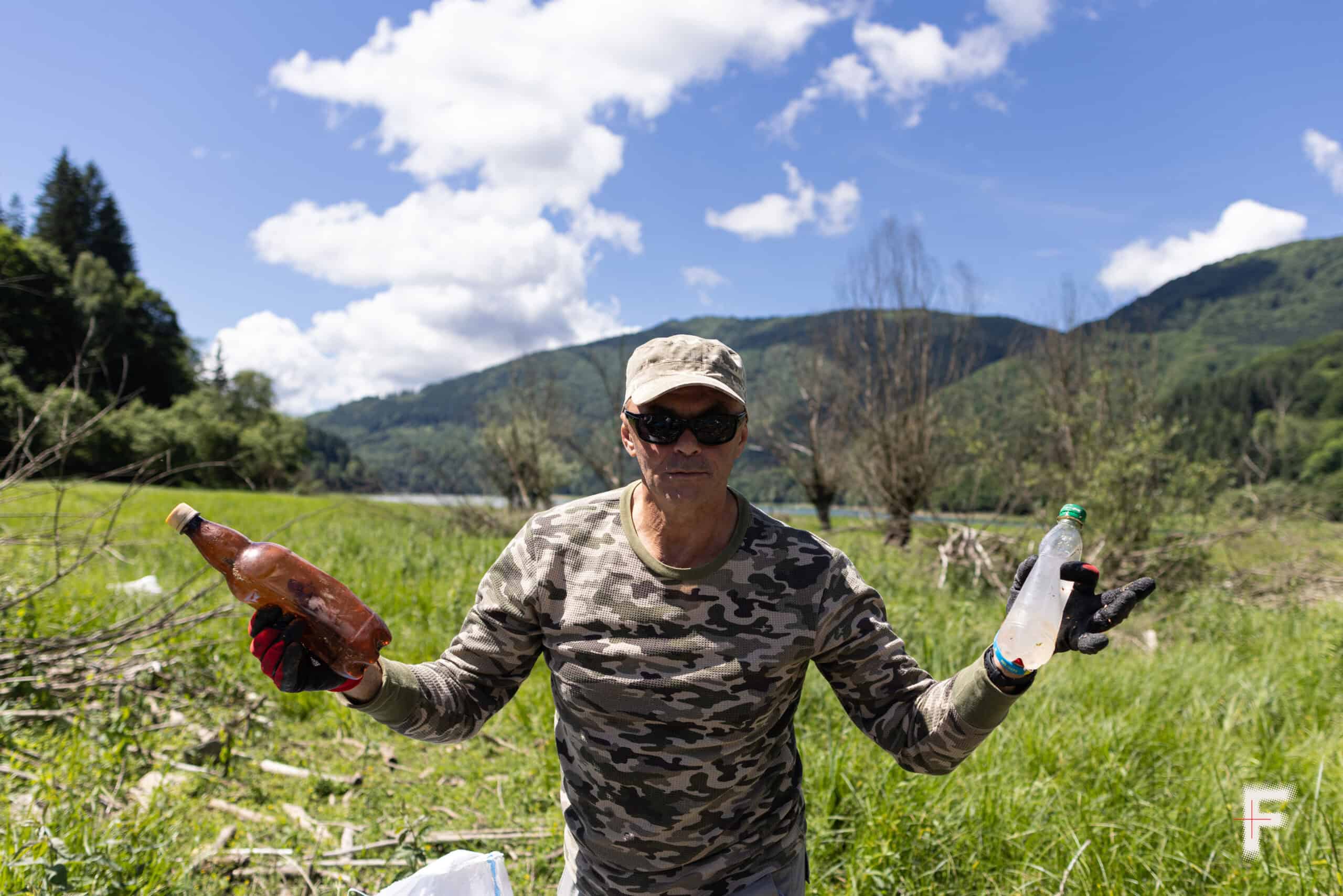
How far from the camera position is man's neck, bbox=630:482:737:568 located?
2.07 m

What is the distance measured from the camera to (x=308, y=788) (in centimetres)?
417

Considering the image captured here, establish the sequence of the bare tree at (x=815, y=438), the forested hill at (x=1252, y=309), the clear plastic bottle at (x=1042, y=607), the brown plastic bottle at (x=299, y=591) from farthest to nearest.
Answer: the forested hill at (x=1252, y=309) → the bare tree at (x=815, y=438) → the brown plastic bottle at (x=299, y=591) → the clear plastic bottle at (x=1042, y=607)

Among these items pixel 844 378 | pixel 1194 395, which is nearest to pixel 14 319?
pixel 844 378

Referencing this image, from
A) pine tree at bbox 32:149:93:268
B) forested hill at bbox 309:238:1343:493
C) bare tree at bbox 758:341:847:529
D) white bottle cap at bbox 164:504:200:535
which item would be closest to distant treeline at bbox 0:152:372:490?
pine tree at bbox 32:149:93:268

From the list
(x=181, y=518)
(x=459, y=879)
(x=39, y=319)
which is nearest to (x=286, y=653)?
(x=181, y=518)

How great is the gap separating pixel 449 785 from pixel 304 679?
2.83m

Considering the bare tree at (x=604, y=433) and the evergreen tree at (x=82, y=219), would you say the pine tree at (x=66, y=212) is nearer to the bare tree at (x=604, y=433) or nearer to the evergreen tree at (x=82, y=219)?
the evergreen tree at (x=82, y=219)

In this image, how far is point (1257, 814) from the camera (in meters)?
3.31

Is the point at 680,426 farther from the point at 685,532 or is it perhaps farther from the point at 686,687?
the point at 686,687

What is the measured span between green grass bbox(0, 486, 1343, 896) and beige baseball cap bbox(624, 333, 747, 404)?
2.12 m

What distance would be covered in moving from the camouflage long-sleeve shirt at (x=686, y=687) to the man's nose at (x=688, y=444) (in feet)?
0.89

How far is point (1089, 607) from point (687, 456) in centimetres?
100

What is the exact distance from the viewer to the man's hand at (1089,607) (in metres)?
1.55

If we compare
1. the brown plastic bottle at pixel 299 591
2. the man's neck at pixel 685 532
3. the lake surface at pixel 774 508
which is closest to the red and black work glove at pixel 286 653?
the brown plastic bottle at pixel 299 591
